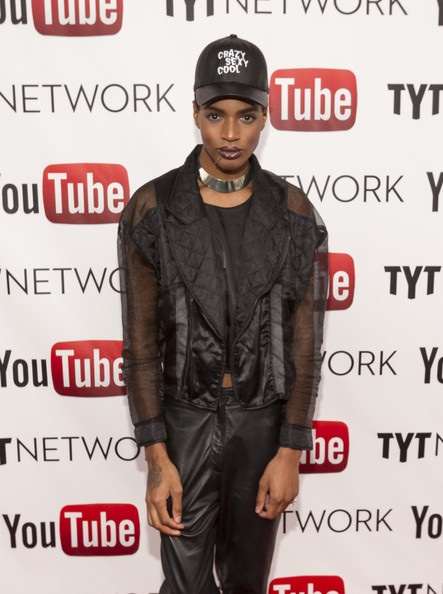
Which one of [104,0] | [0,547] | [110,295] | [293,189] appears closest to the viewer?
[293,189]

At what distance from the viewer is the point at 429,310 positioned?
2.30 meters

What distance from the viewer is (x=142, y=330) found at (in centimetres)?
161

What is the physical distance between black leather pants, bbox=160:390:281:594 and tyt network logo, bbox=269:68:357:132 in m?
1.00

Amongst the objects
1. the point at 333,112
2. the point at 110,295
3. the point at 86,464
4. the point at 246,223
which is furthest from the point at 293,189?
the point at 86,464

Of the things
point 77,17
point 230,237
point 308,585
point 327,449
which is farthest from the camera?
point 308,585

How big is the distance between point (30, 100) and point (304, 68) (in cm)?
89

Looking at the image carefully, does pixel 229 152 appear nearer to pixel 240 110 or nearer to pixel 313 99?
pixel 240 110

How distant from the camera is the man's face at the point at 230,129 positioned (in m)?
1.53

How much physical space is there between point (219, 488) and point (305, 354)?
396 millimetres

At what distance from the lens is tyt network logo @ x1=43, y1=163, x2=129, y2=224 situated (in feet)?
7.09

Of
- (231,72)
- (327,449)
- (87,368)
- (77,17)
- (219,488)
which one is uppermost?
(77,17)

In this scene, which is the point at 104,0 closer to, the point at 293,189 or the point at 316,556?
the point at 293,189

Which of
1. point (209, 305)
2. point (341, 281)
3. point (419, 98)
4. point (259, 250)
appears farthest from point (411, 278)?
point (209, 305)

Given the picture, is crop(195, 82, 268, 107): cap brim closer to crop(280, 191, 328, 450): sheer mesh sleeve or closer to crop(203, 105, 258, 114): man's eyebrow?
crop(203, 105, 258, 114): man's eyebrow
